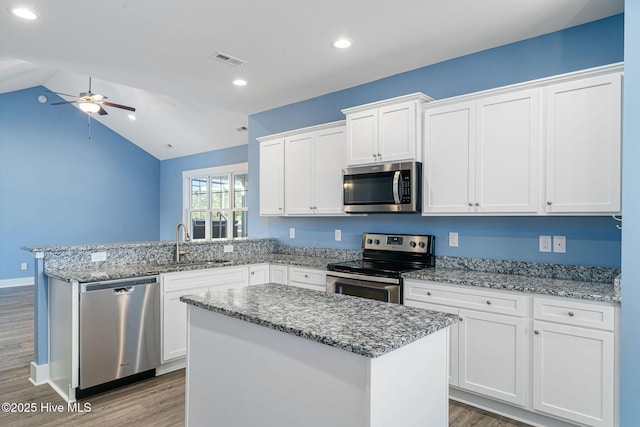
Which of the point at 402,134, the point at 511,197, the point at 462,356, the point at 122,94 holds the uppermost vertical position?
the point at 122,94

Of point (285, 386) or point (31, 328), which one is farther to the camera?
point (31, 328)

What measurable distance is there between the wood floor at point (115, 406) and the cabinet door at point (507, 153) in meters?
1.45

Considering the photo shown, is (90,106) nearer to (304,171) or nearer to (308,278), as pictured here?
(304,171)

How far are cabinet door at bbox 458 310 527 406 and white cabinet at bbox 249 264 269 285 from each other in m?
2.02

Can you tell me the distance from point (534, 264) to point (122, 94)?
23.1 feet

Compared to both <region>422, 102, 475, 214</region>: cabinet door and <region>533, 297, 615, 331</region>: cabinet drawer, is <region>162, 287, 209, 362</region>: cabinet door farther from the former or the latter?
<region>533, 297, 615, 331</region>: cabinet drawer

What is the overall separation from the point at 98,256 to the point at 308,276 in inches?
72.9

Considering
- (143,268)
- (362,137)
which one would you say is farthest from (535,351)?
(143,268)

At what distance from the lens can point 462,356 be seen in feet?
8.97

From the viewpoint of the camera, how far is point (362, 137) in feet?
11.5

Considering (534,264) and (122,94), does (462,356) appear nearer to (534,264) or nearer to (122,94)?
(534,264)

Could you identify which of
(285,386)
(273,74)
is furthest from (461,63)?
(285,386)

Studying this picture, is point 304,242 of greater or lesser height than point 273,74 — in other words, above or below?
below

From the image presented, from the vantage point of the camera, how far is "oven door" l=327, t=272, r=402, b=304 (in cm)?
298
